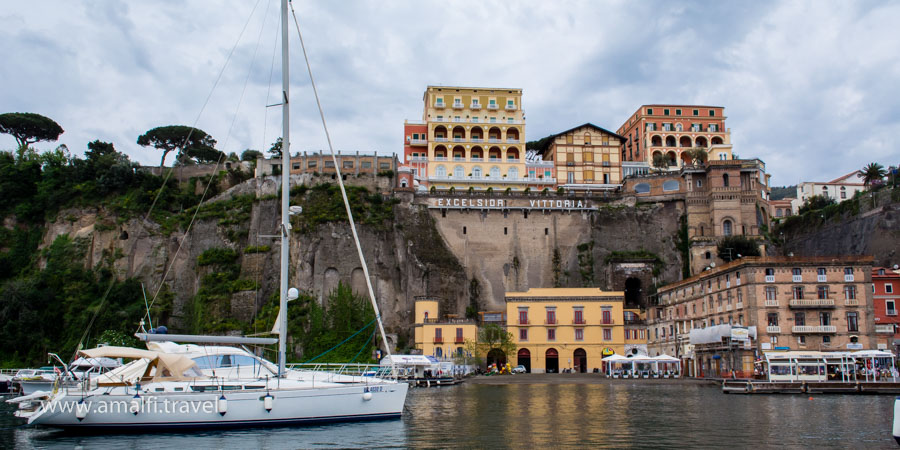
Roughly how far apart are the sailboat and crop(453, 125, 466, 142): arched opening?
200 feet

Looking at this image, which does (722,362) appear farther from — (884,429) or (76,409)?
(76,409)

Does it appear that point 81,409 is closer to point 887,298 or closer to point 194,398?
point 194,398

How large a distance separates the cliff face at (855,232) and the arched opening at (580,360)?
879 inches

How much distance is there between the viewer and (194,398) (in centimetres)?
Result: 2225

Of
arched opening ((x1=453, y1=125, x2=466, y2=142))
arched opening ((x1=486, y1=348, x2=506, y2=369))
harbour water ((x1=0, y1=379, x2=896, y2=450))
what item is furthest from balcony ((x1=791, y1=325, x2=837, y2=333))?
arched opening ((x1=453, y1=125, x2=466, y2=142))

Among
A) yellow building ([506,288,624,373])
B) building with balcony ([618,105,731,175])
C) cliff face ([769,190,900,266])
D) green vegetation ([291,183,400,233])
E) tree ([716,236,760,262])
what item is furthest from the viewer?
building with balcony ([618,105,731,175])

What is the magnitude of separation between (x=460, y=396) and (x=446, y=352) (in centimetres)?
2539

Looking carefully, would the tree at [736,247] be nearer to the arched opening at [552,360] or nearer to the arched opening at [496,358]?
the arched opening at [552,360]

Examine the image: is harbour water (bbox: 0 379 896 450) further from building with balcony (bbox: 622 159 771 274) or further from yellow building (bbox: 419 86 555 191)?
yellow building (bbox: 419 86 555 191)

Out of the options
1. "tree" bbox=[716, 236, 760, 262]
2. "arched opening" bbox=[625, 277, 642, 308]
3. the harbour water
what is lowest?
the harbour water

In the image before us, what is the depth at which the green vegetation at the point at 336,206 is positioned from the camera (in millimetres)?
69125

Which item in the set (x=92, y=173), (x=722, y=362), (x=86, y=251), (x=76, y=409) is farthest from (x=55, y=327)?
(x=722, y=362)

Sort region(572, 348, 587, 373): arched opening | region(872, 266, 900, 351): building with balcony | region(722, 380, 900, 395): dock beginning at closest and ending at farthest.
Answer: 1. region(722, 380, 900, 395): dock
2. region(872, 266, 900, 351): building with balcony
3. region(572, 348, 587, 373): arched opening

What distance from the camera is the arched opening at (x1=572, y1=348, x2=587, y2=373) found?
64750 millimetres
